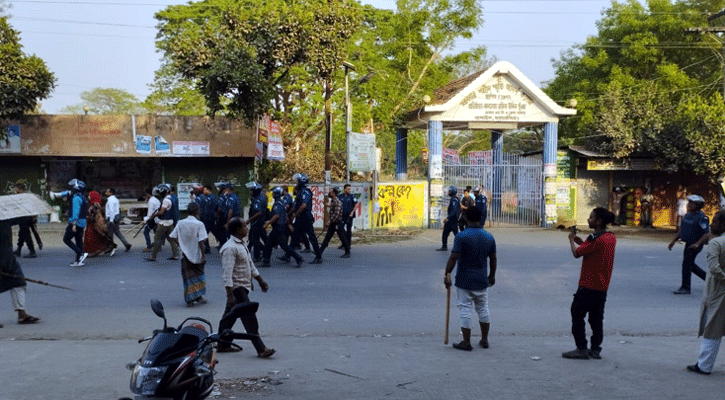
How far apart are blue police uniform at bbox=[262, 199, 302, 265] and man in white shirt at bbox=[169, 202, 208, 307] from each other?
384cm

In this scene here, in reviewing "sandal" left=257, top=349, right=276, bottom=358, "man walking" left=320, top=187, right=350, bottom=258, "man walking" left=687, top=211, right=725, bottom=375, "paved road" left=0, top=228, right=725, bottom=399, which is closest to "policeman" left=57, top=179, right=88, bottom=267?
"paved road" left=0, top=228, right=725, bottom=399

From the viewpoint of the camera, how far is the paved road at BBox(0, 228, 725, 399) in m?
6.15

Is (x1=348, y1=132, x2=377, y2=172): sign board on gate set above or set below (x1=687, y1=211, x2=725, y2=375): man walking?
above

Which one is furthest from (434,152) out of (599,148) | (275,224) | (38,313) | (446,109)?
(38,313)

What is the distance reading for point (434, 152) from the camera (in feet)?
76.8

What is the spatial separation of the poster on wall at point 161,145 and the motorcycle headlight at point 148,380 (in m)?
19.6

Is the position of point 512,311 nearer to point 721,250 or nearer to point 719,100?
point 721,250

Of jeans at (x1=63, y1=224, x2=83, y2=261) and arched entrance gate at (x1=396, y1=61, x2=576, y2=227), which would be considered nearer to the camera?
jeans at (x1=63, y1=224, x2=83, y2=261)

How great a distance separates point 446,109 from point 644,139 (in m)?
7.39

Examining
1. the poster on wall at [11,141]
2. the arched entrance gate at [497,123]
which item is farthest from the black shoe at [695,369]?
the poster on wall at [11,141]

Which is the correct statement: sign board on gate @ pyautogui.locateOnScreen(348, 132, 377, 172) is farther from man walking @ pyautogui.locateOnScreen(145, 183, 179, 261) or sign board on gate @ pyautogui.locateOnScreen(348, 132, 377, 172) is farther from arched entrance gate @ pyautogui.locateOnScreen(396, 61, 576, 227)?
man walking @ pyautogui.locateOnScreen(145, 183, 179, 261)

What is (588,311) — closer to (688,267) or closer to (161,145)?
(688,267)

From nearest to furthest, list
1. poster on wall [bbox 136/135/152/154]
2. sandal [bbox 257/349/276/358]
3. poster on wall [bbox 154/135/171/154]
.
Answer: sandal [bbox 257/349/276/358]
poster on wall [bbox 136/135/152/154]
poster on wall [bbox 154/135/171/154]

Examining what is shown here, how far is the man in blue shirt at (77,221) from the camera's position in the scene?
544 inches
